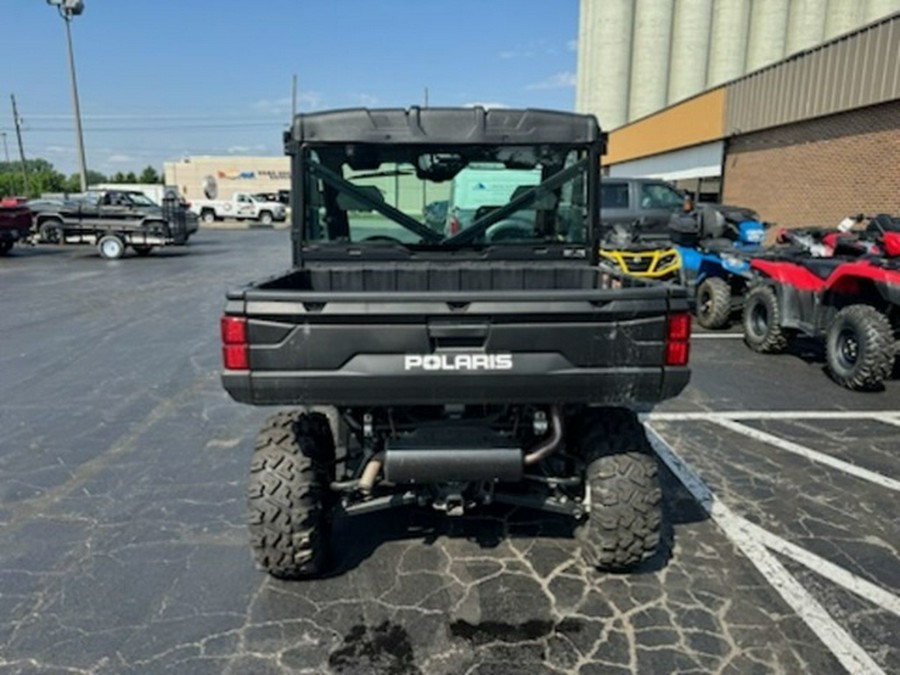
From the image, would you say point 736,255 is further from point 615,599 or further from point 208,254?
point 208,254

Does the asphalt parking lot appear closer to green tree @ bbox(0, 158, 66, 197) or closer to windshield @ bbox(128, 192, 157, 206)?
windshield @ bbox(128, 192, 157, 206)

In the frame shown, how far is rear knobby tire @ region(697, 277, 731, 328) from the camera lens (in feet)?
30.6

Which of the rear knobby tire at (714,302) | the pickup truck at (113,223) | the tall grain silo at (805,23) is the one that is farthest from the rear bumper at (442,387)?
the tall grain silo at (805,23)

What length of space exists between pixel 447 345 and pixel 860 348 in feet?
17.4

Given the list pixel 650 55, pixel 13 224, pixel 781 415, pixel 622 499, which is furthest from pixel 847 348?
pixel 650 55

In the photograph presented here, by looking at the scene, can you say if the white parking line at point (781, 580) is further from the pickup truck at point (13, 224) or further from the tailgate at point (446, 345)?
the pickup truck at point (13, 224)

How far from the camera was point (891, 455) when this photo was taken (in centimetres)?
475

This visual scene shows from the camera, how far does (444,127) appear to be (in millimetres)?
3801

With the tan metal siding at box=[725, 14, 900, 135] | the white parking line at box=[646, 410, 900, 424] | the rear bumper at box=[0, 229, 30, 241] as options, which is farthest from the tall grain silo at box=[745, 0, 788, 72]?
the rear bumper at box=[0, 229, 30, 241]

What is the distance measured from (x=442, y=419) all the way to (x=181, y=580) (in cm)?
152

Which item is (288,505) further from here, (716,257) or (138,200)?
(138,200)

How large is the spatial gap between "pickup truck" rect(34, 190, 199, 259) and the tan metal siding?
55.2 ft

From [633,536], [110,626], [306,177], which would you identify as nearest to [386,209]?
→ [306,177]

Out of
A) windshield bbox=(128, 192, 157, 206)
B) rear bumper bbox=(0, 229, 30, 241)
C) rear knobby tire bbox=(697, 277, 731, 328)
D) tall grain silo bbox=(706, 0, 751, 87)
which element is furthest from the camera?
tall grain silo bbox=(706, 0, 751, 87)
